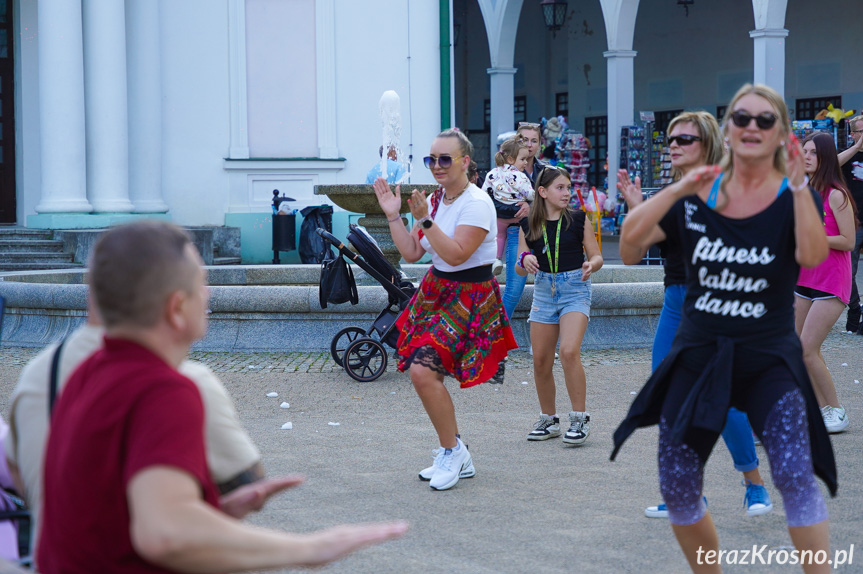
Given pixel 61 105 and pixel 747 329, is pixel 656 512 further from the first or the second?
pixel 61 105

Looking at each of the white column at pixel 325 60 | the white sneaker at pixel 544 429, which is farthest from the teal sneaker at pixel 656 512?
the white column at pixel 325 60

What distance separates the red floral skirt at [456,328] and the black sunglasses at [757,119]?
2178mm

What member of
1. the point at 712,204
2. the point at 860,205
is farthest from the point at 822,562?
the point at 860,205

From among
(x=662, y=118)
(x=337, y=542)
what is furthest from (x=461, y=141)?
(x=662, y=118)

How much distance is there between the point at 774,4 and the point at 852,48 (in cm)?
656

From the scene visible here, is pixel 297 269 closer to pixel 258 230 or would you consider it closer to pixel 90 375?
pixel 258 230

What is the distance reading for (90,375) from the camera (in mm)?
1891

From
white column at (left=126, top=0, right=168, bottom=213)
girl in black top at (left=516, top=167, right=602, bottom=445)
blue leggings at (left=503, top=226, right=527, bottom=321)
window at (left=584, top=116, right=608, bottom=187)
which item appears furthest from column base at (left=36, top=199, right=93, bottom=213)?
window at (left=584, top=116, right=608, bottom=187)

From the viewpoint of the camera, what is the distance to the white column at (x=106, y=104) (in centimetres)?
1675

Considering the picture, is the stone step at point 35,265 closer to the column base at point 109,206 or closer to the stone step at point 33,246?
the stone step at point 33,246

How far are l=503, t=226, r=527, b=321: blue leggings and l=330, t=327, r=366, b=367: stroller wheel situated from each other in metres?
1.24

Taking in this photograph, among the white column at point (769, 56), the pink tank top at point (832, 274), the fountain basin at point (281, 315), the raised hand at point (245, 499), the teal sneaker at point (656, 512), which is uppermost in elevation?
the white column at point (769, 56)

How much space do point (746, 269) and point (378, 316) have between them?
5.64m

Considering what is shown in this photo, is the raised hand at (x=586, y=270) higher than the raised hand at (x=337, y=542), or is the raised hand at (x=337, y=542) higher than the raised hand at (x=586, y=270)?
the raised hand at (x=586, y=270)
